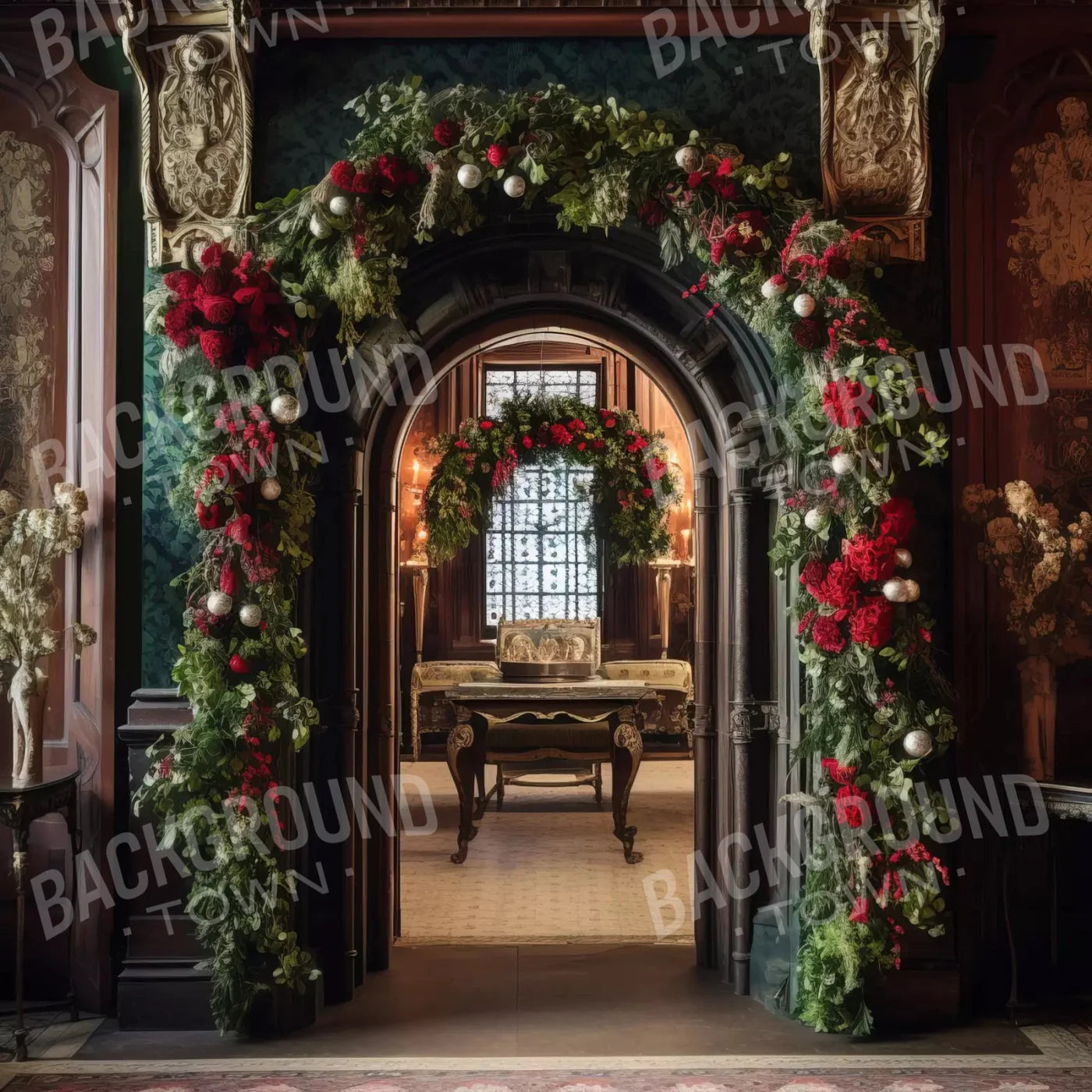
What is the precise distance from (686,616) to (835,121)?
7.80m

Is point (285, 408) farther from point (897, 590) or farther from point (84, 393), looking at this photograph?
point (897, 590)

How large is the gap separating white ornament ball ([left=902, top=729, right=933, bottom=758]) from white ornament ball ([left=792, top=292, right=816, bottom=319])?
1.47m

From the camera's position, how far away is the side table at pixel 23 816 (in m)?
4.22

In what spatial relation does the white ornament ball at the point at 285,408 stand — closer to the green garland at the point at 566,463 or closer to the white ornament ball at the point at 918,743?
the white ornament ball at the point at 918,743

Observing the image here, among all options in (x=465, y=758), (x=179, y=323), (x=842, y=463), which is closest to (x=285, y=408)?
(x=179, y=323)

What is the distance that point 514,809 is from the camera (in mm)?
9000

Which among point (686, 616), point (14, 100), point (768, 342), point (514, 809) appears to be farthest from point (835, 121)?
point (686, 616)

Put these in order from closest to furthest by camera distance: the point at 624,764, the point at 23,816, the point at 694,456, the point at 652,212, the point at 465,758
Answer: the point at 23,816
the point at 652,212
the point at 694,456
the point at 465,758
the point at 624,764

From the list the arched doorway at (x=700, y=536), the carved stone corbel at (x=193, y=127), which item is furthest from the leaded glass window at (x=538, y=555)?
the carved stone corbel at (x=193, y=127)

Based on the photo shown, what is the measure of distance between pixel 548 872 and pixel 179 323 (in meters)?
3.98

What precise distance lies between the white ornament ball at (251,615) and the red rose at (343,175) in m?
1.47

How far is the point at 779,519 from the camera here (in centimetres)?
444

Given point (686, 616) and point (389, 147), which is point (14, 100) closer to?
point (389, 147)

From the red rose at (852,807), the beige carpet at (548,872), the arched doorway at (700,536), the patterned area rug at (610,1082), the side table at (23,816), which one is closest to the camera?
the patterned area rug at (610,1082)
